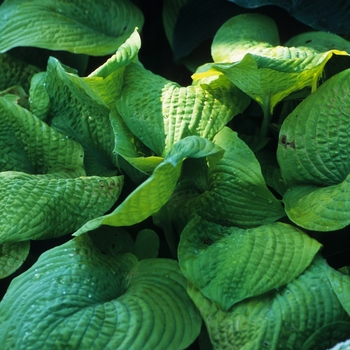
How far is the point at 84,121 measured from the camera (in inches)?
33.4

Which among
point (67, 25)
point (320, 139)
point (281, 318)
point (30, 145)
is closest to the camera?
point (281, 318)

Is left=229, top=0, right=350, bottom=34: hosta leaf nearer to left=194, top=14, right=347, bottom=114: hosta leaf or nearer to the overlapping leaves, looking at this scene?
left=194, top=14, right=347, bottom=114: hosta leaf

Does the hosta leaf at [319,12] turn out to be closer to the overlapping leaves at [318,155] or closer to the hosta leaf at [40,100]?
the overlapping leaves at [318,155]

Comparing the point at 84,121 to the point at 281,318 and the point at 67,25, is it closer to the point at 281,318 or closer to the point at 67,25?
the point at 67,25

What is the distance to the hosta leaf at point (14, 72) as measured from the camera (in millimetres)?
1006

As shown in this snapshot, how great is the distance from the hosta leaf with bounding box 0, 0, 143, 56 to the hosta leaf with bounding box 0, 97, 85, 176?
17 centimetres

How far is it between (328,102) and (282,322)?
0.31 meters

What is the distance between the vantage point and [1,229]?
66cm

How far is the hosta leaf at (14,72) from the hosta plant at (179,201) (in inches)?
3.0

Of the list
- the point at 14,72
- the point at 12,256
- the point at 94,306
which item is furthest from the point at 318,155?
the point at 14,72

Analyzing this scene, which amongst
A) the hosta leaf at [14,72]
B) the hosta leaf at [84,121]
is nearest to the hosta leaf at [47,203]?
the hosta leaf at [84,121]

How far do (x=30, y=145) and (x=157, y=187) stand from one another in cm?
33

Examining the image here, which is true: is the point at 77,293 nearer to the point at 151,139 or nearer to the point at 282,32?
the point at 151,139

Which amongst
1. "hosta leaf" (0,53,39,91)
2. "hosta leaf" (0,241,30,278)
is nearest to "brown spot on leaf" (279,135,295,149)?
"hosta leaf" (0,241,30,278)
